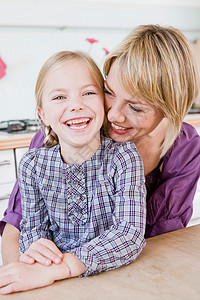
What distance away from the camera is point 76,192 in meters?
1.00

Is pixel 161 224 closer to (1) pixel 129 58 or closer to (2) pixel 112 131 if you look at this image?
(2) pixel 112 131

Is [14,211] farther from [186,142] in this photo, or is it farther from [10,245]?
[186,142]

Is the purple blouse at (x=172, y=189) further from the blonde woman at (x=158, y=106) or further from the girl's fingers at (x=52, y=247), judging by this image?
the girl's fingers at (x=52, y=247)

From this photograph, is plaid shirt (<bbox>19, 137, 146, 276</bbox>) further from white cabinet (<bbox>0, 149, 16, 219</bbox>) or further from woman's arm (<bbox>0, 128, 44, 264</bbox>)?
white cabinet (<bbox>0, 149, 16, 219</bbox>)

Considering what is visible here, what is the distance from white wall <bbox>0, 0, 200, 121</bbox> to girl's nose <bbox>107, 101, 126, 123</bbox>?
6.22 feet

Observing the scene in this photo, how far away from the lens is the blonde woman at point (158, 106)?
3.23ft

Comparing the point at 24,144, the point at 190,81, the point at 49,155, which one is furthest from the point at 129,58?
the point at 24,144

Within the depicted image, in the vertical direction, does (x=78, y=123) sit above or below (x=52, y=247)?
above

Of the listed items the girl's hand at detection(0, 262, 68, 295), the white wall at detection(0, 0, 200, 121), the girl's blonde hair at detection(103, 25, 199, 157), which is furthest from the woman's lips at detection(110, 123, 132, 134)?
the white wall at detection(0, 0, 200, 121)

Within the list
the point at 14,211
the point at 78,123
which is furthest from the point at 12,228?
the point at 78,123

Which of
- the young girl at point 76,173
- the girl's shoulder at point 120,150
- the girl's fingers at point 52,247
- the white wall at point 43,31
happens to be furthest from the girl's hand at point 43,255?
the white wall at point 43,31

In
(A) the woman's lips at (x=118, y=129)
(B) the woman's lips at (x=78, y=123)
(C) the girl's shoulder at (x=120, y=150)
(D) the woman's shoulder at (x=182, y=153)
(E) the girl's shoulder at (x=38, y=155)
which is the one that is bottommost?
(D) the woman's shoulder at (x=182, y=153)

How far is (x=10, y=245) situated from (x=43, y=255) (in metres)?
0.42

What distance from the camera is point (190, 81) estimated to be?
104 cm
